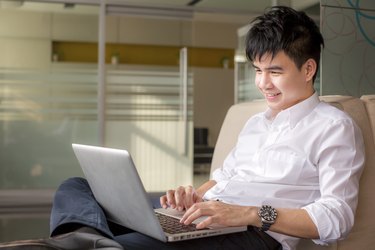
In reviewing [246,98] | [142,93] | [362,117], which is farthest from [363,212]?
[142,93]

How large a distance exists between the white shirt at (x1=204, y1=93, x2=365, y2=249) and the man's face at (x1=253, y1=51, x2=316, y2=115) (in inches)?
1.2

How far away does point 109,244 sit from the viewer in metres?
1.11

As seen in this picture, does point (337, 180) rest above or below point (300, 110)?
below

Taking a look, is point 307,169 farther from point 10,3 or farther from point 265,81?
point 10,3

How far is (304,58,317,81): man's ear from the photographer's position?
158cm

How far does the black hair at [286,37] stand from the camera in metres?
1.56

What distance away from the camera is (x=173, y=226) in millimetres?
1365

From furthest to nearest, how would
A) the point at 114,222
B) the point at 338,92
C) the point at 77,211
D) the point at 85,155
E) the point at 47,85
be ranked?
the point at 47,85 → the point at 338,92 → the point at 114,222 → the point at 85,155 → the point at 77,211

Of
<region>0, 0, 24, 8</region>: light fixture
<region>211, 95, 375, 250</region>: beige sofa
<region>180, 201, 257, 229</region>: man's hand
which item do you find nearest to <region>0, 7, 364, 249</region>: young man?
<region>180, 201, 257, 229</region>: man's hand

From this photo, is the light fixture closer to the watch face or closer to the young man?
the young man

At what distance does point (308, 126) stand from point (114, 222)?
0.63 meters

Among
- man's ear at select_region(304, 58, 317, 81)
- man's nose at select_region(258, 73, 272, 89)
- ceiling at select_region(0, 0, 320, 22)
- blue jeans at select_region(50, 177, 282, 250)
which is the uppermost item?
ceiling at select_region(0, 0, 320, 22)

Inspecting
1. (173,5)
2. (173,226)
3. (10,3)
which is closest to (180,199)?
(173,226)

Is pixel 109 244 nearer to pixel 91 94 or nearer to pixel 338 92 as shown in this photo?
pixel 338 92
